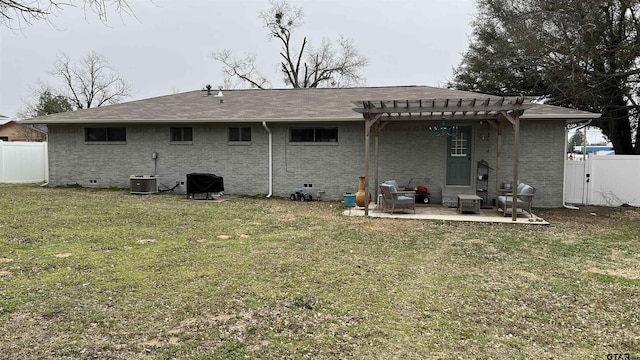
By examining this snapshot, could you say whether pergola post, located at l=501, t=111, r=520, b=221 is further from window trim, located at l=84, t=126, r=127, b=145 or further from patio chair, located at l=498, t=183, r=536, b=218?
window trim, located at l=84, t=126, r=127, b=145

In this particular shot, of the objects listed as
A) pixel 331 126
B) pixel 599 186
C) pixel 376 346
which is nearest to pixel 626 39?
pixel 599 186

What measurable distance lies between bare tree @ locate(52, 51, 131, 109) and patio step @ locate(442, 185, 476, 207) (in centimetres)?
3556

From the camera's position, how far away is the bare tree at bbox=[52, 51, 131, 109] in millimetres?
36125

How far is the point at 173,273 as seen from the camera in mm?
4875

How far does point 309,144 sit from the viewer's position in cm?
1244

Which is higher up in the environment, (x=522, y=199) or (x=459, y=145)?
(x=459, y=145)

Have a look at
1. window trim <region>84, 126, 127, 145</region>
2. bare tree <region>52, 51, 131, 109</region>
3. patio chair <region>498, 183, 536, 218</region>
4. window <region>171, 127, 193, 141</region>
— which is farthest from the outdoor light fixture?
bare tree <region>52, 51, 131, 109</region>

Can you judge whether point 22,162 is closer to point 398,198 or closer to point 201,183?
point 201,183

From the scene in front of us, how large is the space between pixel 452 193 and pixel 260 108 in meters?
6.76

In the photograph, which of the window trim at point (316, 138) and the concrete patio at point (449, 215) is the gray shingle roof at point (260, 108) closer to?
the window trim at point (316, 138)

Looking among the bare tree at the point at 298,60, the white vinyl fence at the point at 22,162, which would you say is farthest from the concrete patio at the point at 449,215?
the bare tree at the point at 298,60

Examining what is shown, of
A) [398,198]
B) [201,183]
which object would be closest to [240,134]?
[201,183]

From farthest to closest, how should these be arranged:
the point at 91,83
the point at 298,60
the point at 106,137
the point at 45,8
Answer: the point at 91,83, the point at 298,60, the point at 106,137, the point at 45,8

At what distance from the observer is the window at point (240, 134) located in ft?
42.4
